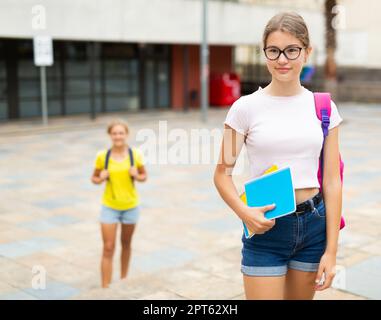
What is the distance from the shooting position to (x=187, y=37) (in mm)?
21500

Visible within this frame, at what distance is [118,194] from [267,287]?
323cm

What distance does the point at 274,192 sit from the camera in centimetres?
255

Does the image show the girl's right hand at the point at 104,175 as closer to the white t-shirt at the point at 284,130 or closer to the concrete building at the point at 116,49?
the white t-shirt at the point at 284,130

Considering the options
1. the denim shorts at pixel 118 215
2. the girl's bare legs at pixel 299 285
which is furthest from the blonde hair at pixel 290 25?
the denim shorts at pixel 118 215

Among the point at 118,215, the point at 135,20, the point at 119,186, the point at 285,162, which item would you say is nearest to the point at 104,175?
the point at 119,186

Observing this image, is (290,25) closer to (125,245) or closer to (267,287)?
(267,287)

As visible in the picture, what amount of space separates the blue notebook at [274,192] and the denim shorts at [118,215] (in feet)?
10.7

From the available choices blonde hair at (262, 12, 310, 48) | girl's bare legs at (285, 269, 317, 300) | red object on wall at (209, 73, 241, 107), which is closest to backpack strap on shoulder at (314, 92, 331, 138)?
blonde hair at (262, 12, 310, 48)

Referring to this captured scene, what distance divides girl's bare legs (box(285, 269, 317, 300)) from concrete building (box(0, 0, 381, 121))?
51.4ft

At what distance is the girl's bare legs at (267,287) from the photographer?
8.74 ft

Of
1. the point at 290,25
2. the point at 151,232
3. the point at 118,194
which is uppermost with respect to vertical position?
the point at 290,25

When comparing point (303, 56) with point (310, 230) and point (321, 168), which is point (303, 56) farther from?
point (310, 230)

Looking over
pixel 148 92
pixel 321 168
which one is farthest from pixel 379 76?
pixel 321 168

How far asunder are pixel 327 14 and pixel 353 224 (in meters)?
14.6
